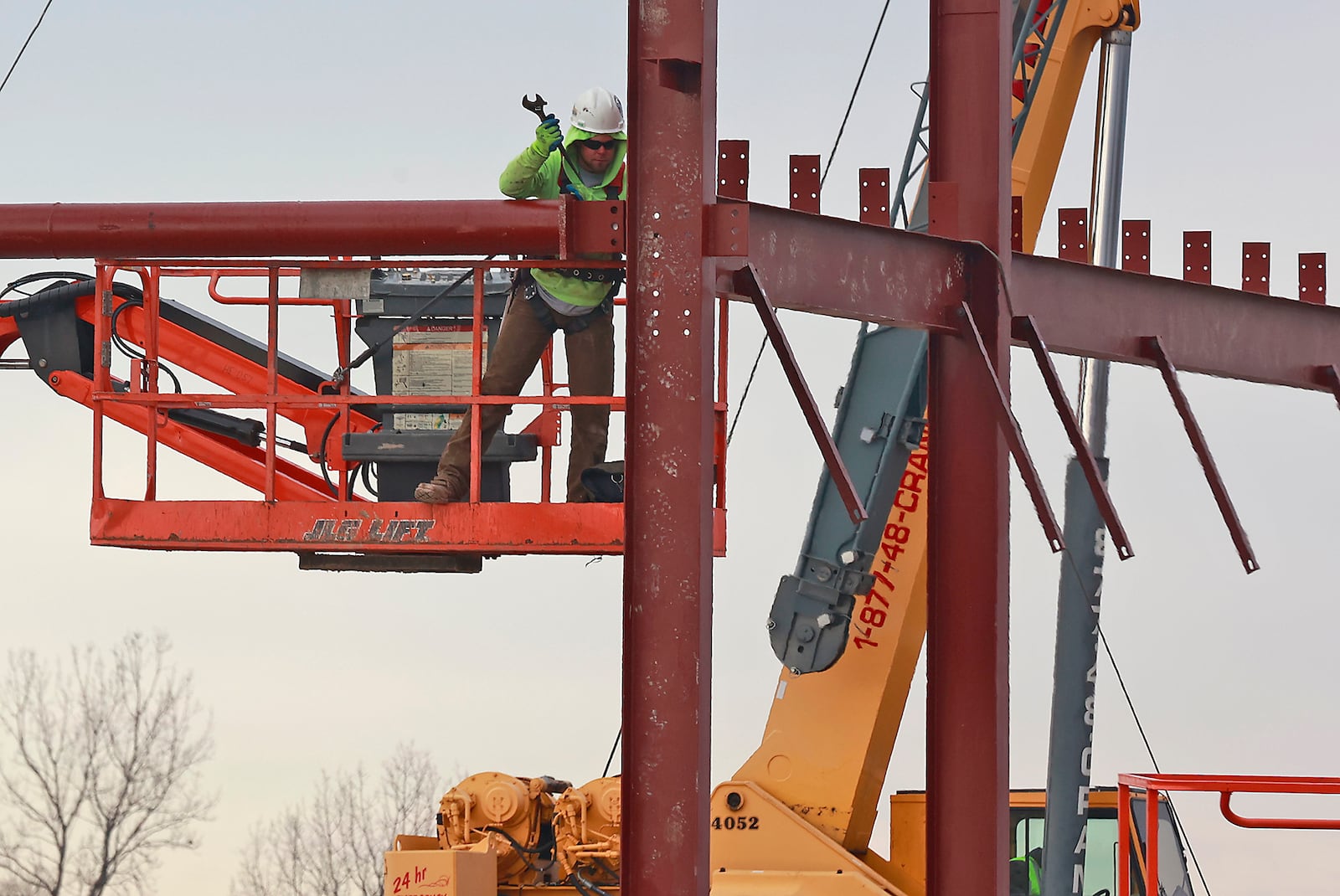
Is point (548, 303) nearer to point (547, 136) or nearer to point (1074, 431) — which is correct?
point (547, 136)

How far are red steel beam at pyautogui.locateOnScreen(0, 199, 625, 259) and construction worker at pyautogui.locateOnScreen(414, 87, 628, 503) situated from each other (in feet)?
1.95

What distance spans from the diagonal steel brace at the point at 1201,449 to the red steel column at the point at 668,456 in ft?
9.89

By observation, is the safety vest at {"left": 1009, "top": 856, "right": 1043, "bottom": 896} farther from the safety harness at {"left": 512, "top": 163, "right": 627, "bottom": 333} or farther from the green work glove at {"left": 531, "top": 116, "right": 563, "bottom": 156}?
the green work glove at {"left": 531, "top": 116, "right": 563, "bottom": 156}

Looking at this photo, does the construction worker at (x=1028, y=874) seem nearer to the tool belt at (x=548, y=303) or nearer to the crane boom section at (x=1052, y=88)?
the crane boom section at (x=1052, y=88)

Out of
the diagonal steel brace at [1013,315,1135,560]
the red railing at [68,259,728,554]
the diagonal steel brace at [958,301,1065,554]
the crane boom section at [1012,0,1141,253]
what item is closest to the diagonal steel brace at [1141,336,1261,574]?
the diagonal steel brace at [1013,315,1135,560]

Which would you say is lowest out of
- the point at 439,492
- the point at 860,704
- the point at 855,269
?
the point at 860,704

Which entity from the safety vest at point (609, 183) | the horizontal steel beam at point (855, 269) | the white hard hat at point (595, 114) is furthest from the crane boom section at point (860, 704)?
the horizontal steel beam at point (855, 269)

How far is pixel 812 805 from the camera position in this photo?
11719 mm

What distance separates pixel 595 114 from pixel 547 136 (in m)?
0.67

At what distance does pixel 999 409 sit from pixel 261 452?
18.1 ft

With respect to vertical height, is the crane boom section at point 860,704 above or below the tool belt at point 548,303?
below

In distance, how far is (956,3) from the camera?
317 inches

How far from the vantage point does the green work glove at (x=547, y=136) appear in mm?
9570

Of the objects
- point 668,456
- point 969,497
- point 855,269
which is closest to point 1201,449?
point 969,497
